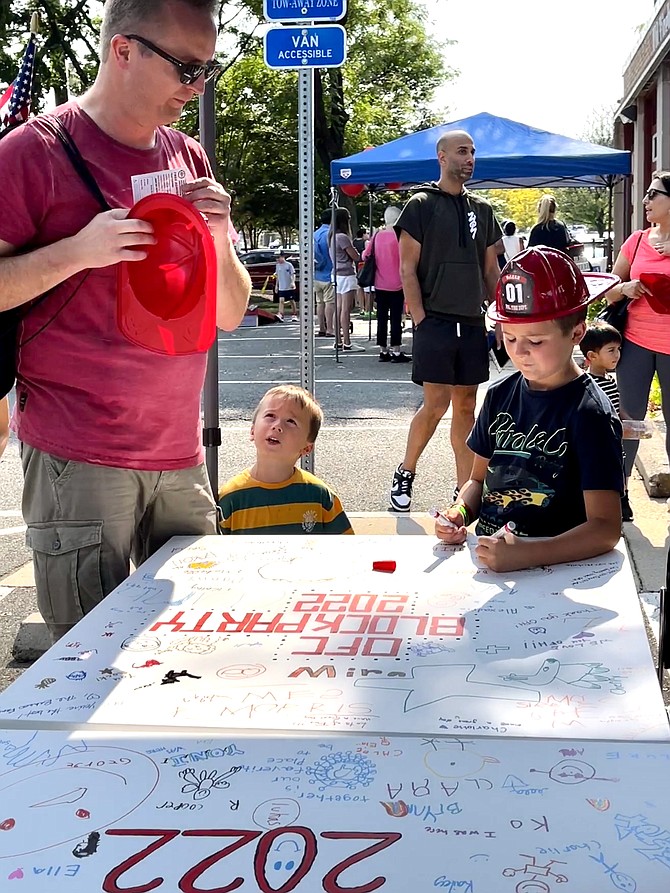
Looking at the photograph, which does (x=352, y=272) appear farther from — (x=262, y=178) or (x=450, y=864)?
(x=262, y=178)

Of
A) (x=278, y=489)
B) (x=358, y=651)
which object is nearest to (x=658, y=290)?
(x=278, y=489)

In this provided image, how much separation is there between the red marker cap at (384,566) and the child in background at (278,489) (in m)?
1.08

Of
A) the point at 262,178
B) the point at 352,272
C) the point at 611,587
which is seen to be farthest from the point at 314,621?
the point at 262,178

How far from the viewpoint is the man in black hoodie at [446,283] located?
588 centimetres

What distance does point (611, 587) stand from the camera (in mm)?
2252

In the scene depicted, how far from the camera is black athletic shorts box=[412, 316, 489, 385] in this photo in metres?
5.88

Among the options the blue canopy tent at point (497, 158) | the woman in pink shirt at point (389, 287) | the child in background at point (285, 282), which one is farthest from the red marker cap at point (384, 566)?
the child in background at point (285, 282)

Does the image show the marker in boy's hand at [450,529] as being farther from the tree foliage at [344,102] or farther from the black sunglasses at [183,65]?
the tree foliage at [344,102]

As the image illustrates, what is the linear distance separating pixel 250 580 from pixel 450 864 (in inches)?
45.5

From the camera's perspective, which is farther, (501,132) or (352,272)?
(352,272)

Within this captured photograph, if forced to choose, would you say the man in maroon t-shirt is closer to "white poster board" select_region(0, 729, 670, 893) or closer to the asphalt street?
"white poster board" select_region(0, 729, 670, 893)

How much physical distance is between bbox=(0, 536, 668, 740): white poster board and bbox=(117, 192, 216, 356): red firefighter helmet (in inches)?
20.4

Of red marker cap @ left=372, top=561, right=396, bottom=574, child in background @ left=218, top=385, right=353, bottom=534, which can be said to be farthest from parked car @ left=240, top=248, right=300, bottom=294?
red marker cap @ left=372, top=561, right=396, bottom=574

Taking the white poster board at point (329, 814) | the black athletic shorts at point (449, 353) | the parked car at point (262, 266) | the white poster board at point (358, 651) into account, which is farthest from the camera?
the parked car at point (262, 266)
